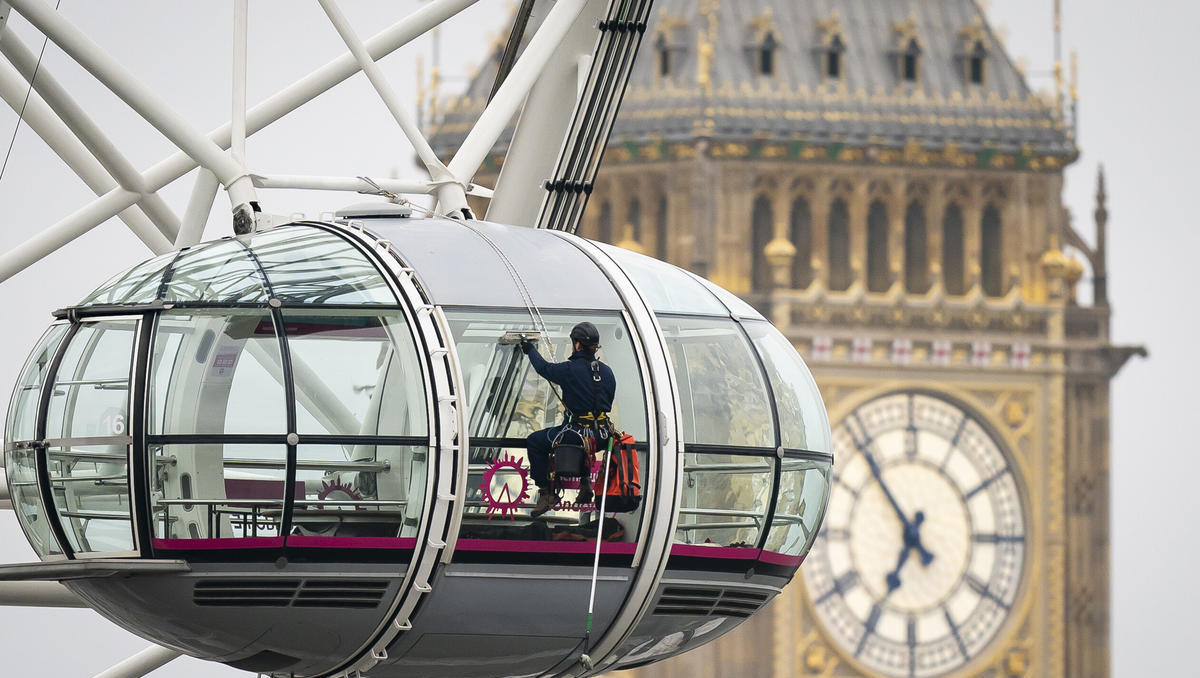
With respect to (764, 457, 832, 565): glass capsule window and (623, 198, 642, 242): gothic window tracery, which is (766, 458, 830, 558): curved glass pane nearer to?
(764, 457, 832, 565): glass capsule window

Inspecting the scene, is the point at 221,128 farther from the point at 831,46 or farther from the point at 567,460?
the point at 831,46

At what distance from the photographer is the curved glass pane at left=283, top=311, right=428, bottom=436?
77.0 ft

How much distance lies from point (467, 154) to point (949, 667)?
31191 mm

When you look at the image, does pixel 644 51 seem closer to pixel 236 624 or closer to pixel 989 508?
pixel 989 508

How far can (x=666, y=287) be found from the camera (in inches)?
1000

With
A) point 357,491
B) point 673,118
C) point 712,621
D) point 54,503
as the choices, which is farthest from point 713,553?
point 673,118

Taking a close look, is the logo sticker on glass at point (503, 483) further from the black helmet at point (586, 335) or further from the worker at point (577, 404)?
the black helmet at point (586, 335)

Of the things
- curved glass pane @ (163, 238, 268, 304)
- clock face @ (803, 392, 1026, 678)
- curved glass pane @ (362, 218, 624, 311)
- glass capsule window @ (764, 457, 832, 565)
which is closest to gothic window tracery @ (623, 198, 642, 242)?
clock face @ (803, 392, 1026, 678)

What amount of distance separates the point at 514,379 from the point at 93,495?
2822 millimetres

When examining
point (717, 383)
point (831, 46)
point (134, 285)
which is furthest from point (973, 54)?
point (134, 285)

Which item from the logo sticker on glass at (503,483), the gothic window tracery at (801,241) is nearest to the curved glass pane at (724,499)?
the logo sticker on glass at (503,483)

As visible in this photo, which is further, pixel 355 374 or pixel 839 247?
pixel 839 247

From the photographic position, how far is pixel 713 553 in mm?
24922

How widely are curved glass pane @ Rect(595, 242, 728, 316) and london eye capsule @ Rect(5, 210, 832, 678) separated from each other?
38 millimetres
